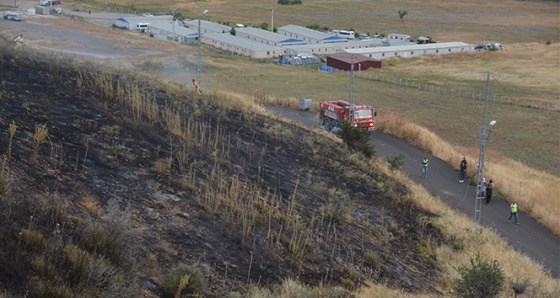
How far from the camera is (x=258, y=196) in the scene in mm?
16359

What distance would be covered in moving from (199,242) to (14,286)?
4.84 meters

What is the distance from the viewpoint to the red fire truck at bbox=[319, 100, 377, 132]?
36031 mm

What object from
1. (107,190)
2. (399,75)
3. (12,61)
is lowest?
(399,75)

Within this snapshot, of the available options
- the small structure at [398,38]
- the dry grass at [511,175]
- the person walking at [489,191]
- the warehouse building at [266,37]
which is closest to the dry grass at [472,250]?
the person walking at [489,191]

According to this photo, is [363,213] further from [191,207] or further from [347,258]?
[191,207]

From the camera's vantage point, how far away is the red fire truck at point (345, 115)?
36031 millimetres

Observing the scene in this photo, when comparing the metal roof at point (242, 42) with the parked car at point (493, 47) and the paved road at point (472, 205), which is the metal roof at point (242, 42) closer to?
the parked car at point (493, 47)

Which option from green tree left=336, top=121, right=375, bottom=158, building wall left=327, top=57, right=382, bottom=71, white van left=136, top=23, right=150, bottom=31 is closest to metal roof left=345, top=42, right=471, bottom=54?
building wall left=327, top=57, right=382, bottom=71

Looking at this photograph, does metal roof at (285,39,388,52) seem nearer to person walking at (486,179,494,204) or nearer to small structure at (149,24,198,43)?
small structure at (149,24,198,43)

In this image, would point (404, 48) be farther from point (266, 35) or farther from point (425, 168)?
point (425, 168)

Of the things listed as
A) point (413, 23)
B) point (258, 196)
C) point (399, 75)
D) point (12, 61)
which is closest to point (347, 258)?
point (258, 196)

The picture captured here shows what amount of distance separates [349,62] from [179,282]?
200 ft

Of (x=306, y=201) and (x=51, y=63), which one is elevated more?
(x=51, y=63)

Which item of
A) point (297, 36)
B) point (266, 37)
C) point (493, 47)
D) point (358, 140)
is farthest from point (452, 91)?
point (297, 36)
